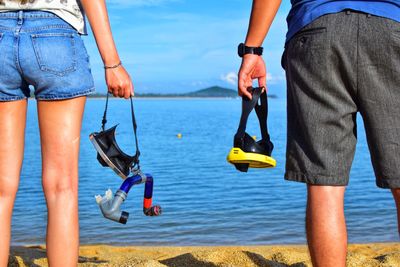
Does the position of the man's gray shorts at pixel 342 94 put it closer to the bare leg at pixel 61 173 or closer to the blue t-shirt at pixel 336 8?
the blue t-shirt at pixel 336 8

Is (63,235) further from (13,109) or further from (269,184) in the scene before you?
(269,184)

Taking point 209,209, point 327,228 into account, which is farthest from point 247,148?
point 209,209

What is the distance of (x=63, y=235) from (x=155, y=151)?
14431 millimetres

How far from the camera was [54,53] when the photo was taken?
293 cm

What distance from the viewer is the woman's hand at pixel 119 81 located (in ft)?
10.2

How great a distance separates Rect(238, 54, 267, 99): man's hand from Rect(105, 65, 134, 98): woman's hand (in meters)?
0.54

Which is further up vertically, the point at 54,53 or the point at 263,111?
the point at 54,53

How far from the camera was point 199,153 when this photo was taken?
1695 cm

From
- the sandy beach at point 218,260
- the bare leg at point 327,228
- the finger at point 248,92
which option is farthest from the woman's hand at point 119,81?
the sandy beach at point 218,260

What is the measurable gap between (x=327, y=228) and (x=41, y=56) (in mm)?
1490

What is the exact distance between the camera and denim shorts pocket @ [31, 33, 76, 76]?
2914 millimetres

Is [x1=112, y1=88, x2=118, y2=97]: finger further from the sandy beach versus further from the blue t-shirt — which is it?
the sandy beach

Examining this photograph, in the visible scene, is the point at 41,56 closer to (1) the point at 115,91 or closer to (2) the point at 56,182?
(1) the point at 115,91

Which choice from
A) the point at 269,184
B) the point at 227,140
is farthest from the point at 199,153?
the point at 269,184
